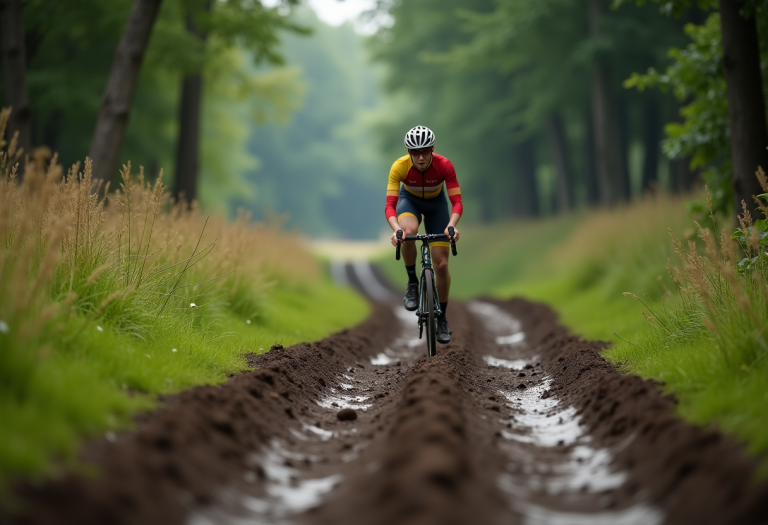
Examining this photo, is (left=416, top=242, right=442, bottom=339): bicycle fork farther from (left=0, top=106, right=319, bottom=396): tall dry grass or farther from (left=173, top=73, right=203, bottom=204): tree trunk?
(left=173, top=73, right=203, bottom=204): tree trunk

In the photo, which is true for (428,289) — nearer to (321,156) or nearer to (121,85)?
(121,85)

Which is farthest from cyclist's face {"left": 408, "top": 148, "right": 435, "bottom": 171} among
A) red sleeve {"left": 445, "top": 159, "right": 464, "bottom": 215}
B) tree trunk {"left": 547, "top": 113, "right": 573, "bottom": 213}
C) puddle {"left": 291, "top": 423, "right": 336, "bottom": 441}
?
tree trunk {"left": 547, "top": 113, "right": 573, "bottom": 213}

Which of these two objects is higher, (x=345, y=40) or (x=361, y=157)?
(x=345, y=40)

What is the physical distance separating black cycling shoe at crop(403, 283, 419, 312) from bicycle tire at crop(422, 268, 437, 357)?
460mm

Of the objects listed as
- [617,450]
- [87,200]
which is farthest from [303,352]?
[617,450]

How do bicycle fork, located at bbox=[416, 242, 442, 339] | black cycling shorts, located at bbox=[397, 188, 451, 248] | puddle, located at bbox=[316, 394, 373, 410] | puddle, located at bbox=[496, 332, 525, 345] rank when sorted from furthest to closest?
puddle, located at bbox=[496, 332, 525, 345], black cycling shorts, located at bbox=[397, 188, 451, 248], bicycle fork, located at bbox=[416, 242, 442, 339], puddle, located at bbox=[316, 394, 373, 410]

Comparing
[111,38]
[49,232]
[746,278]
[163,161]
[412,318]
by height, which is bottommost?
[412,318]

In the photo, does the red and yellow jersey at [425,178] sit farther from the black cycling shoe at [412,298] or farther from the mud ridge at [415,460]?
the mud ridge at [415,460]

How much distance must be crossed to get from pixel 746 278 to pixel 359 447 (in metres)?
3.57

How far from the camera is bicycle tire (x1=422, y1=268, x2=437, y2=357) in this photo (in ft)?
25.7

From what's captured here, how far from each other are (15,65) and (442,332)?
8344 mm

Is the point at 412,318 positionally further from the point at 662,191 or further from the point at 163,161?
the point at 163,161

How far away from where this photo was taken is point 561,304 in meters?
15.2

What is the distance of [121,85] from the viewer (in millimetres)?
10836
